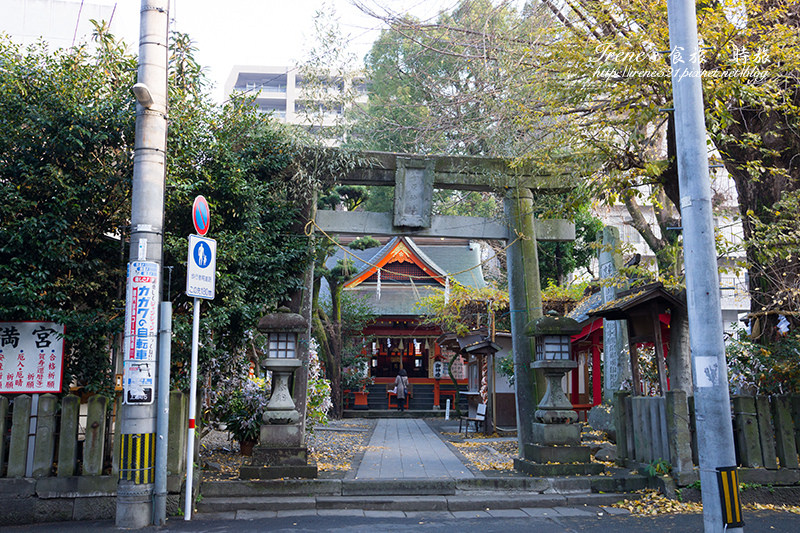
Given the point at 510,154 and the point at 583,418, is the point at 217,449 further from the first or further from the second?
the point at 583,418

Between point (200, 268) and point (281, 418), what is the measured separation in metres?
2.70

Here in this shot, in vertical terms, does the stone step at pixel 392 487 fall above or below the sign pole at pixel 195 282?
below

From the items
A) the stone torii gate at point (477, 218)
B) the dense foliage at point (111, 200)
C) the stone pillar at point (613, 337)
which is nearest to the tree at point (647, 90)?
the stone torii gate at point (477, 218)

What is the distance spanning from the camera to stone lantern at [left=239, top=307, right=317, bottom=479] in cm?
830

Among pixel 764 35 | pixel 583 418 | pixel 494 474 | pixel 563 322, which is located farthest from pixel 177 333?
pixel 583 418

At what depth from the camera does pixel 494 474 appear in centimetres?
895

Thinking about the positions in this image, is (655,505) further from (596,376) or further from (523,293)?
(596,376)

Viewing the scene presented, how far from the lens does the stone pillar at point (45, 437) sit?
23.2 feet

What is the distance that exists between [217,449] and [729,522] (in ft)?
30.8

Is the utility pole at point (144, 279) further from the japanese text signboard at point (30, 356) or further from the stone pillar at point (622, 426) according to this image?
the stone pillar at point (622, 426)

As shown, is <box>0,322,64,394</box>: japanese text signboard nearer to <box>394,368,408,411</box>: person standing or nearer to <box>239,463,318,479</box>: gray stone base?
<box>239,463,318,479</box>: gray stone base

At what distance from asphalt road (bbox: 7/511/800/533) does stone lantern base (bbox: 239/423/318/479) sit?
3.75ft

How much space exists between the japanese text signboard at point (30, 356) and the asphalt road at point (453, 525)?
191cm

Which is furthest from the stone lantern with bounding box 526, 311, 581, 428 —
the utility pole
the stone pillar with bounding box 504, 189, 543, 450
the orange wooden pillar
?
the orange wooden pillar
